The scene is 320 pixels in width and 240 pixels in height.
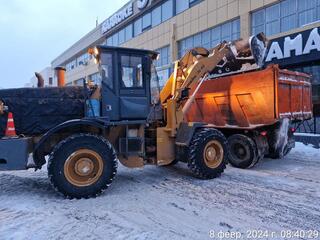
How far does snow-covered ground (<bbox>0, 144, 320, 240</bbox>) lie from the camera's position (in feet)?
16.5

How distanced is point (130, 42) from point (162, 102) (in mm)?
25159

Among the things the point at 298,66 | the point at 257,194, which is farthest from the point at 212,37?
the point at 257,194

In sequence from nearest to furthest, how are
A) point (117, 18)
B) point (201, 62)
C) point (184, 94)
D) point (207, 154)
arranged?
point (207, 154)
point (184, 94)
point (201, 62)
point (117, 18)

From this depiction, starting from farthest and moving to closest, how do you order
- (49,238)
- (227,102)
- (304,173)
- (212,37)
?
1. (212,37)
2. (227,102)
3. (304,173)
4. (49,238)

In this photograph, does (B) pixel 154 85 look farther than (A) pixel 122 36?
No

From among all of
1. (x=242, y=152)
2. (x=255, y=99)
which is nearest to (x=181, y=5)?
(x=255, y=99)

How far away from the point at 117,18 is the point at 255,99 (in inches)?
1108

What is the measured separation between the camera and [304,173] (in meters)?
8.88

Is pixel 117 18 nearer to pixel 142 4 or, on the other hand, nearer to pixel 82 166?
pixel 142 4

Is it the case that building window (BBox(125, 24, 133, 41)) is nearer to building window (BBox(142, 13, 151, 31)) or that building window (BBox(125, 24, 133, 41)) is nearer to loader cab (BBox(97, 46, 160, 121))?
building window (BBox(142, 13, 151, 31))

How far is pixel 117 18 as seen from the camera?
117 ft

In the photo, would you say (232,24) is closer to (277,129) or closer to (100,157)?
(277,129)

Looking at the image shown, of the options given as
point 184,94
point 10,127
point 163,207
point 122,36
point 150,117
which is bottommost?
point 163,207

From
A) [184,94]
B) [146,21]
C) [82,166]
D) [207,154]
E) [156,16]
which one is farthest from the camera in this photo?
[146,21]
